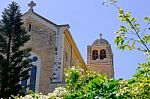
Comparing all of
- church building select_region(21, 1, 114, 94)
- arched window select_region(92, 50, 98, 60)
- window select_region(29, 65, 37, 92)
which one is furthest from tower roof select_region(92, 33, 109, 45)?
window select_region(29, 65, 37, 92)

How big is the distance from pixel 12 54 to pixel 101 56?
14.5 metres

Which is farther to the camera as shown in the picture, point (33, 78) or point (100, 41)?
point (100, 41)

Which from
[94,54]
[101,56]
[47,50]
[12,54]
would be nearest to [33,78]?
[47,50]

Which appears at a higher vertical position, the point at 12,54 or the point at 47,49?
the point at 47,49

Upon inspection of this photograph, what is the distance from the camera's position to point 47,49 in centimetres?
2136

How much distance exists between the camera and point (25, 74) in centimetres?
1783

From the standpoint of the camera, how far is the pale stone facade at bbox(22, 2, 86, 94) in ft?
66.7

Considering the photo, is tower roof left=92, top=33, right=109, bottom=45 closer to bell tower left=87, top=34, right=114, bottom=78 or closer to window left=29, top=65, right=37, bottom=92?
bell tower left=87, top=34, right=114, bottom=78

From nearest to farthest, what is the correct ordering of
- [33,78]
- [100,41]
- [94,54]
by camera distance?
[33,78] → [94,54] → [100,41]

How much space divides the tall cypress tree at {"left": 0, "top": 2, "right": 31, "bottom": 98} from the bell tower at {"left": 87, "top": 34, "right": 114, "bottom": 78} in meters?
12.5

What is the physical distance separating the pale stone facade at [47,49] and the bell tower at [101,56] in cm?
834

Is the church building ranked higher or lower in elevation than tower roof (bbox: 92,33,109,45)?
lower

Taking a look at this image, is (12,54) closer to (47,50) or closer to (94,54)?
(47,50)

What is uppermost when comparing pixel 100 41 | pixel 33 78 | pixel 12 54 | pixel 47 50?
pixel 100 41
